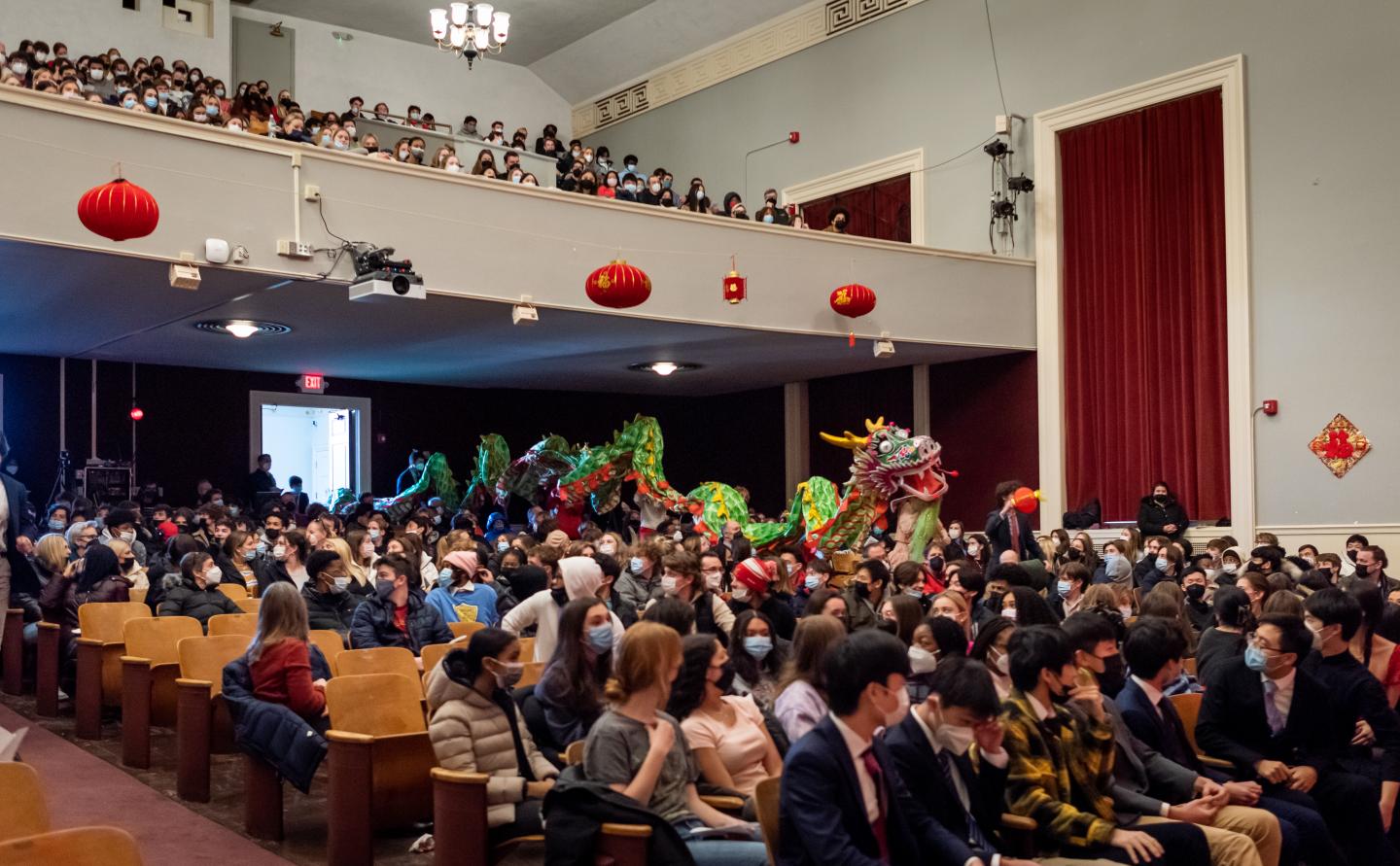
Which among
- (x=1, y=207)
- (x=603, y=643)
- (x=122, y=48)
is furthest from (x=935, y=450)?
(x=122, y=48)

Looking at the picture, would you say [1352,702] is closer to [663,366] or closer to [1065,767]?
[1065,767]

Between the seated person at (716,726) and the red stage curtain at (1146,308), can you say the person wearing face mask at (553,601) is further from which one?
the red stage curtain at (1146,308)

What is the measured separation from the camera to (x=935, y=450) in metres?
9.77

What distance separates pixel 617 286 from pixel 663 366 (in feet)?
14.7

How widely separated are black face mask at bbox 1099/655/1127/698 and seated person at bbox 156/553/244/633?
4.36 meters

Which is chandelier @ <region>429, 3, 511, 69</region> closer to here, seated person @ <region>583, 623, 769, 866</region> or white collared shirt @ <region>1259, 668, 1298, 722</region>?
white collared shirt @ <region>1259, 668, 1298, 722</region>

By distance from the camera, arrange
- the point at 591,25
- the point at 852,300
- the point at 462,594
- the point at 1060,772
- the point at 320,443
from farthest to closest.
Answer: the point at 591,25 < the point at 320,443 < the point at 852,300 < the point at 462,594 < the point at 1060,772

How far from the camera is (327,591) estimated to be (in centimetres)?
673

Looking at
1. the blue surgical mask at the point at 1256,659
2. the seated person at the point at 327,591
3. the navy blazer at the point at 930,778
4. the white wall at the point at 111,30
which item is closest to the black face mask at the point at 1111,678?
the blue surgical mask at the point at 1256,659

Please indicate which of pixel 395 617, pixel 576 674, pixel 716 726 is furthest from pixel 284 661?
pixel 716 726

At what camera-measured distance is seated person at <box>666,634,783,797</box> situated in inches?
154

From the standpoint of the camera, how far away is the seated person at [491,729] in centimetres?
402

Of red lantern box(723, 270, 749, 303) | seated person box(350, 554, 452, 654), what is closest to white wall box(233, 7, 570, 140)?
red lantern box(723, 270, 749, 303)

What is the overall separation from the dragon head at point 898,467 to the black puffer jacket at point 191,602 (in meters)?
4.83
